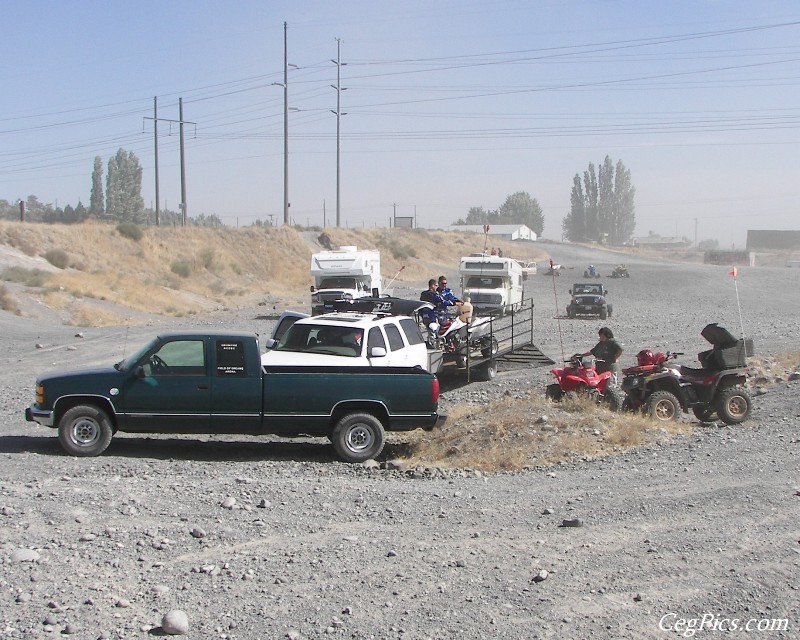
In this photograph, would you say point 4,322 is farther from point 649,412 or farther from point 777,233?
point 777,233

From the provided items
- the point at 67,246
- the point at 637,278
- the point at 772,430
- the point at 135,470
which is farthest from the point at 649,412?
the point at 637,278

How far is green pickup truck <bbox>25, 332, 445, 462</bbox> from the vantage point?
1127 centimetres

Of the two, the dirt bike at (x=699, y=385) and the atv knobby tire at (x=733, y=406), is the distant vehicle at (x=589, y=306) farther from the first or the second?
the atv knobby tire at (x=733, y=406)

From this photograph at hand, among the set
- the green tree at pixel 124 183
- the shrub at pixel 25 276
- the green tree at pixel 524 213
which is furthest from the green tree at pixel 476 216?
the shrub at pixel 25 276

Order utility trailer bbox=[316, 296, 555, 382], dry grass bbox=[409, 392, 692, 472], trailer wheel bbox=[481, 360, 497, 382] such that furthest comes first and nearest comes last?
trailer wheel bbox=[481, 360, 497, 382]
utility trailer bbox=[316, 296, 555, 382]
dry grass bbox=[409, 392, 692, 472]

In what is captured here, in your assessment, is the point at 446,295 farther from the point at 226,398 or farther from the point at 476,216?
the point at 476,216

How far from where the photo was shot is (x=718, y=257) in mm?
118500

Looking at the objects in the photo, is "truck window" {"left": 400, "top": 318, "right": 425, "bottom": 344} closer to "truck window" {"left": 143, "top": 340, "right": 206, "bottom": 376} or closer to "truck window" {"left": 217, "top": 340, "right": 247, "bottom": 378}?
"truck window" {"left": 217, "top": 340, "right": 247, "bottom": 378}

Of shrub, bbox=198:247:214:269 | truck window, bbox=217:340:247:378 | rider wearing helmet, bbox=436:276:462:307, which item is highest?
shrub, bbox=198:247:214:269

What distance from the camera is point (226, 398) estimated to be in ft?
37.3

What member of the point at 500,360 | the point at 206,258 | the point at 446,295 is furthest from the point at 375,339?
the point at 206,258

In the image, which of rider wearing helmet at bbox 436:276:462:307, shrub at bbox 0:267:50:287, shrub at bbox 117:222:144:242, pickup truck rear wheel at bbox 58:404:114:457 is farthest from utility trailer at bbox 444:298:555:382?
shrub at bbox 117:222:144:242

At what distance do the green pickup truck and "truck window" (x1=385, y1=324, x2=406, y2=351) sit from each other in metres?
2.11

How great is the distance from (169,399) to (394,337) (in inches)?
148
